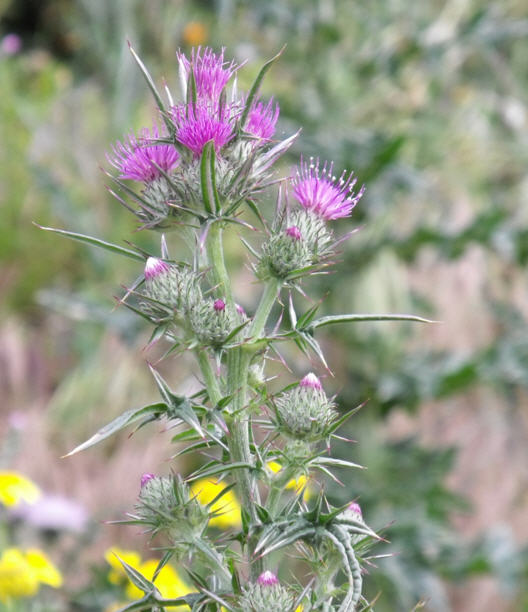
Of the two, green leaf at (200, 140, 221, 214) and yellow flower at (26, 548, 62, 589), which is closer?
green leaf at (200, 140, 221, 214)

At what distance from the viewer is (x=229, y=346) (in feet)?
2.98

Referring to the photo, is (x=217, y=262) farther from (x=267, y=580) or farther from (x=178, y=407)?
(x=267, y=580)

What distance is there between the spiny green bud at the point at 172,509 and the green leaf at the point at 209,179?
1.06 ft

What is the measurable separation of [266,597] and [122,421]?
0.23 metres

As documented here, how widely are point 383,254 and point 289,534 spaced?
2770 mm

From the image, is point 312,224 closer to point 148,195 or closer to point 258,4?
point 148,195

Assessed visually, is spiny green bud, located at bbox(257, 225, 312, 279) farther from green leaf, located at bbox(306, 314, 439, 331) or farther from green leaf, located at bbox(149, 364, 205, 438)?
green leaf, located at bbox(149, 364, 205, 438)

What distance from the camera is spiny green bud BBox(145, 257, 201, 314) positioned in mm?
909

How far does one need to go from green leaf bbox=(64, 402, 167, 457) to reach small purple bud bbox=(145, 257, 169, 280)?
15cm

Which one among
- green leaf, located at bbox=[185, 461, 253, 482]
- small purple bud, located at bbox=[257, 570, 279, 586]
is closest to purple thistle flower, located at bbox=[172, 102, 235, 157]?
green leaf, located at bbox=[185, 461, 253, 482]

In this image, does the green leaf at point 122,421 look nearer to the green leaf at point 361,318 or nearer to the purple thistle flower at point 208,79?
the green leaf at point 361,318

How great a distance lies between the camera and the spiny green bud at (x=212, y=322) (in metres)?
0.90

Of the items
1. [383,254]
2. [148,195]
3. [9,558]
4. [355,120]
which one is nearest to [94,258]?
[355,120]

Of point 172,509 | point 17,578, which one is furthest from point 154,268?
point 17,578
